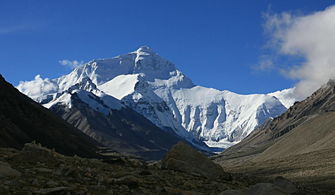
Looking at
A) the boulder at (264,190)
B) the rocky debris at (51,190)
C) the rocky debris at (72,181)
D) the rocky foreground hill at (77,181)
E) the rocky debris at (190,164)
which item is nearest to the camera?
the rocky debris at (51,190)

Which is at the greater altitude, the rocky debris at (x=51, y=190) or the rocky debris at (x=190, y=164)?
the rocky debris at (x=190, y=164)

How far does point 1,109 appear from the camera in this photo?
638ft

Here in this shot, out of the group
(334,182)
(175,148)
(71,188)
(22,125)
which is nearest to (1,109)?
(22,125)

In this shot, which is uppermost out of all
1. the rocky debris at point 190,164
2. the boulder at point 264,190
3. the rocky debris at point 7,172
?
the rocky debris at point 190,164

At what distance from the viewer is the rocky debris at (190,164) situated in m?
28.1

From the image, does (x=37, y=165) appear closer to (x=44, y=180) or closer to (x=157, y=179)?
(x=44, y=180)

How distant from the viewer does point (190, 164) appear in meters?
29.0

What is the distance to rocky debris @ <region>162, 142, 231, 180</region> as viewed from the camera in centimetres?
2812

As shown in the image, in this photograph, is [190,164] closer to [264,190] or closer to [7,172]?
[264,190]

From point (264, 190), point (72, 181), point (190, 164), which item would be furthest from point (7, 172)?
point (190, 164)

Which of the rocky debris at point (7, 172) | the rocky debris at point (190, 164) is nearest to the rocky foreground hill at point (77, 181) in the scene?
the rocky debris at point (7, 172)

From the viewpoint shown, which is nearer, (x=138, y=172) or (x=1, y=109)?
(x=138, y=172)

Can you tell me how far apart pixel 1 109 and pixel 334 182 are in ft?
474

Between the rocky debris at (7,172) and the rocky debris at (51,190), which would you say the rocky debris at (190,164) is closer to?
the rocky debris at (7,172)
